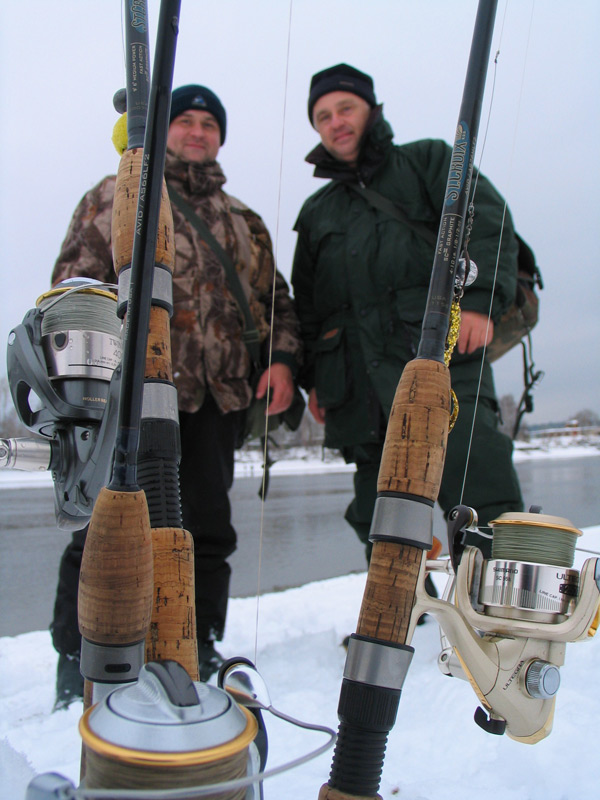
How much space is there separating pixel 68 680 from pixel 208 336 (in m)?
0.83

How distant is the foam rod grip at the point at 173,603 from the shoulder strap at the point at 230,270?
3.40 feet

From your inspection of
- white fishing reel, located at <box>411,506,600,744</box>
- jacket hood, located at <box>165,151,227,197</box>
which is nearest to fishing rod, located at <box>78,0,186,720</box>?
white fishing reel, located at <box>411,506,600,744</box>

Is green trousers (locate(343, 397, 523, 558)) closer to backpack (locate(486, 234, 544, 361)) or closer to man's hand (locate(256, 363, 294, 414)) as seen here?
backpack (locate(486, 234, 544, 361))

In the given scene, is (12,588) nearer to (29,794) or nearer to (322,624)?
(322,624)

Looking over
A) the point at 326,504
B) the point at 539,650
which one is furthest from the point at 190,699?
the point at 326,504

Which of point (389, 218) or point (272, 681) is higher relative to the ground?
point (389, 218)

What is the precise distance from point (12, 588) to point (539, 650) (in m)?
2.39

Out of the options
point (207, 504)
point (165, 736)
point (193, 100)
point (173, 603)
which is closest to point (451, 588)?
point (173, 603)

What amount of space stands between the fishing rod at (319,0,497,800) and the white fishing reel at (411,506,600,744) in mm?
45

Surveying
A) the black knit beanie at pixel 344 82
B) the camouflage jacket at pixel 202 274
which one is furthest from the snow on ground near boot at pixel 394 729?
the black knit beanie at pixel 344 82

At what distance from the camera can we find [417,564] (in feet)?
2.07

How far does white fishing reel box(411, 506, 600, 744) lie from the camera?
2.15 ft

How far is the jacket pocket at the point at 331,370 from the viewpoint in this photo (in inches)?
69.3

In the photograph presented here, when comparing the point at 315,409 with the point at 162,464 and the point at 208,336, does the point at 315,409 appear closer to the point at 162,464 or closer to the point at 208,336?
the point at 208,336
